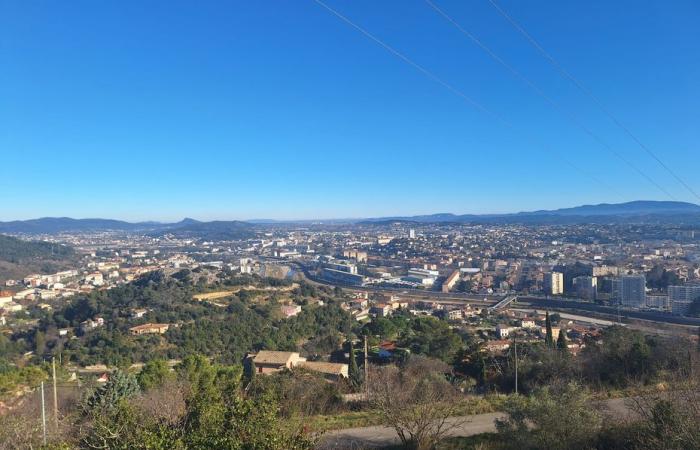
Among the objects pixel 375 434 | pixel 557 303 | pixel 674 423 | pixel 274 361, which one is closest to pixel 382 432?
pixel 375 434

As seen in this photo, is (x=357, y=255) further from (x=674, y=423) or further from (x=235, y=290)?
(x=674, y=423)

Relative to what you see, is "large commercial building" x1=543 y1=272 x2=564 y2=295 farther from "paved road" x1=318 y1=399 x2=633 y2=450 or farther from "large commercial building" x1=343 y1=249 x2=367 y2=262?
"paved road" x1=318 y1=399 x2=633 y2=450

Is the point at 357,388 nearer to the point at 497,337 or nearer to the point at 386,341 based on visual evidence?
the point at 386,341

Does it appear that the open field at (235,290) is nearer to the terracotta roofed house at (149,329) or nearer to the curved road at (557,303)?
the terracotta roofed house at (149,329)

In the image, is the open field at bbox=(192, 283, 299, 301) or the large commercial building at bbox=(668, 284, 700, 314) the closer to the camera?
the large commercial building at bbox=(668, 284, 700, 314)

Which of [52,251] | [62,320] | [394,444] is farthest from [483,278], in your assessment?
[52,251]

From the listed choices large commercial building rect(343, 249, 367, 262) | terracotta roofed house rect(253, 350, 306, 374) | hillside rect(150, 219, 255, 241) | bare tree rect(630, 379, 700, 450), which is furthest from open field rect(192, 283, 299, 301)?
hillside rect(150, 219, 255, 241)
